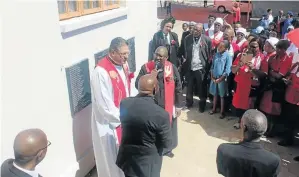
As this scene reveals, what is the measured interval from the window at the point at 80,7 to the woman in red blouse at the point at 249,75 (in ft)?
7.64

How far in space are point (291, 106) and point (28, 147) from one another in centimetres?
422

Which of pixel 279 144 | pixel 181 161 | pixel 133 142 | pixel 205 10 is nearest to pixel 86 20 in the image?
pixel 133 142

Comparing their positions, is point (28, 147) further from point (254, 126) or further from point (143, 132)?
point (254, 126)

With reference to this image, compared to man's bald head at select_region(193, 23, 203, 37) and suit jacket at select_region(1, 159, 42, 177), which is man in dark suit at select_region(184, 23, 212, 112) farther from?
suit jacket at select_region(1, 159, 42, 177)

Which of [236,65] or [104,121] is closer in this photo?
[104,121]

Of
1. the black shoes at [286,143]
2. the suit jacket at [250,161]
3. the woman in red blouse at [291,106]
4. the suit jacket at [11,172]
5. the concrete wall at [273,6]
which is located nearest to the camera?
the suit jacket at [11,172]

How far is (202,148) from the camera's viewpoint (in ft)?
16.8

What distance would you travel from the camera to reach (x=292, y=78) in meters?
4.65

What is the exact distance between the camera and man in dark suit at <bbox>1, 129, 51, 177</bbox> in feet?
6.82

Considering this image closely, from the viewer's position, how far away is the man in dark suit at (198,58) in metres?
5.96

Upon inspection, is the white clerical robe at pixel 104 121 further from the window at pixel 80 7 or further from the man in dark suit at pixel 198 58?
the man in dark suit at pixel 198 58

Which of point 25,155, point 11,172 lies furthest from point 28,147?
point 11,172

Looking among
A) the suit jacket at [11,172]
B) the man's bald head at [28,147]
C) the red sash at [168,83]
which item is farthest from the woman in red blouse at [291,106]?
the suit jacket at [11,172]

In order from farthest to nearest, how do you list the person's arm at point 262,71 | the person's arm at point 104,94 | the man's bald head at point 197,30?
the man's bald head at point 197,30, the person's arm at point 262,71, the person's arm at point 104,94
